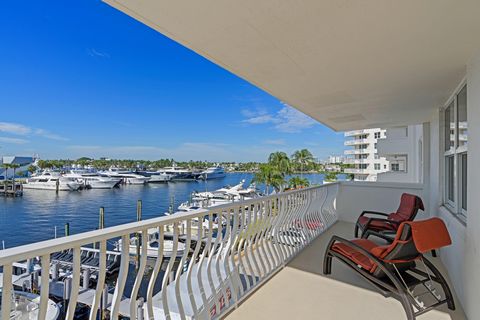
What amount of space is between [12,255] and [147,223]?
0.69 m

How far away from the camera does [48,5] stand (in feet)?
42.9

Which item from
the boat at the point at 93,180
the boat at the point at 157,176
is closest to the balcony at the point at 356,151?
the boat at the point at 157,176

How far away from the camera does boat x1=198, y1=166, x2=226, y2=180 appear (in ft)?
145

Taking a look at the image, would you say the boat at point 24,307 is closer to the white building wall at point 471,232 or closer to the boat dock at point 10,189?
the white building wall at point 471,232

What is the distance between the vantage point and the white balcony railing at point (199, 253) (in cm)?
119

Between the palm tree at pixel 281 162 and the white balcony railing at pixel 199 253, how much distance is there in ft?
87.0

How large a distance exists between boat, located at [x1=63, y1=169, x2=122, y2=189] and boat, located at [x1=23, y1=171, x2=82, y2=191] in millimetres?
970

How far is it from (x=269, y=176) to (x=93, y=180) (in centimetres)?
2088

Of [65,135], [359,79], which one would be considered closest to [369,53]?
[359,79]

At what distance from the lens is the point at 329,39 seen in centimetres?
207

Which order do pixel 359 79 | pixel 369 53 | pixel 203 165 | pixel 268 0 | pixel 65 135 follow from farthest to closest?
pixel 203 165 → pixel 65 135 → pixel 359 79 → pixel 369 53 → pixel 268 0

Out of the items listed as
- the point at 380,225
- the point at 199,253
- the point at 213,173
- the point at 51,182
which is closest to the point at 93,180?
the point at 51,182

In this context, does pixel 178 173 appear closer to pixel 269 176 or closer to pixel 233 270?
pixel 269 176

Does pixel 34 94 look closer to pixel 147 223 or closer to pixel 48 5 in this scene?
pixel 48 5
